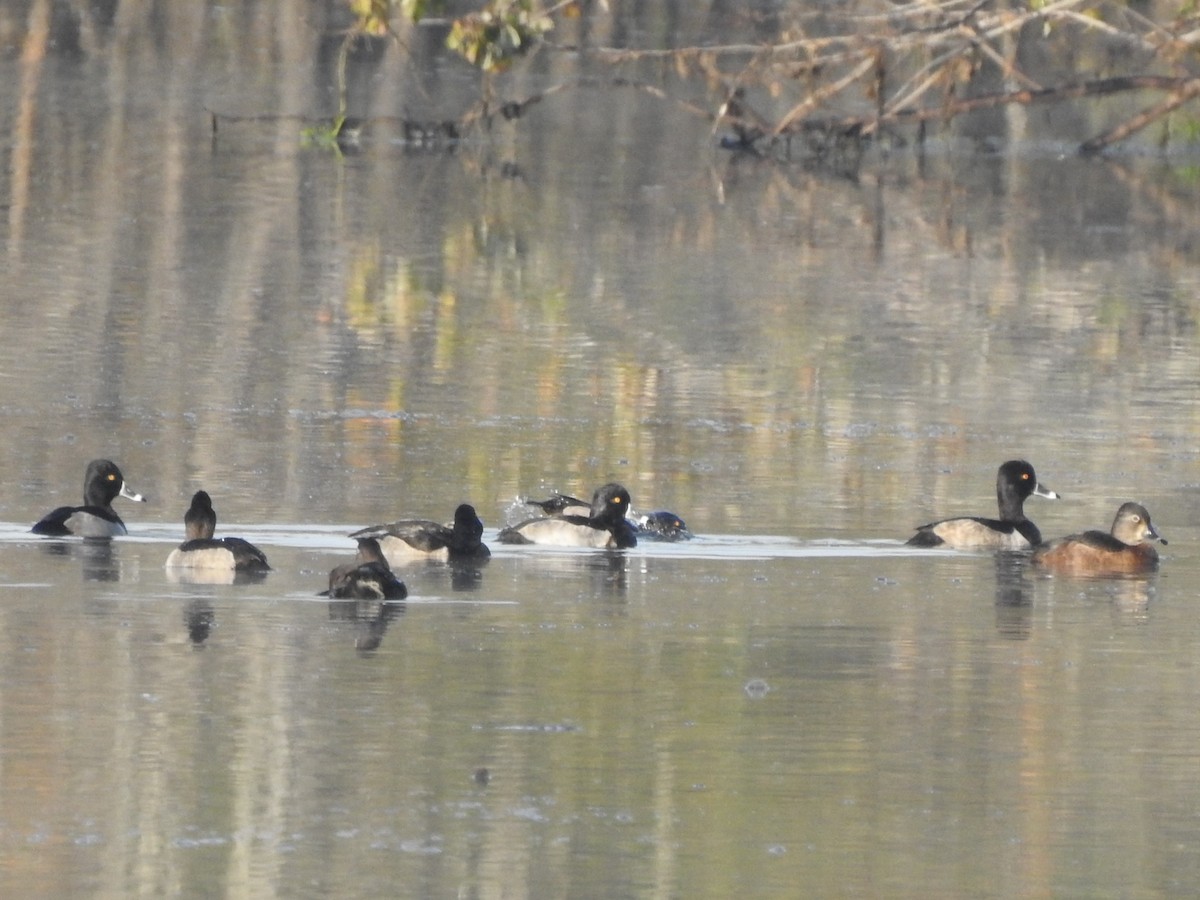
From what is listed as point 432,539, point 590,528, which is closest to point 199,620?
point 432,539

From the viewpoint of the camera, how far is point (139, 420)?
56.5ft

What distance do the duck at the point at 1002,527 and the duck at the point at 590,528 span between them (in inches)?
51.5

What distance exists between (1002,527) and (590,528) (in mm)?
1923

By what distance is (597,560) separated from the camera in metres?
13.5

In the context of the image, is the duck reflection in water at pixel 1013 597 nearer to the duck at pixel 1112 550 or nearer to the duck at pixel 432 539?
the duck at pixel 1112 550

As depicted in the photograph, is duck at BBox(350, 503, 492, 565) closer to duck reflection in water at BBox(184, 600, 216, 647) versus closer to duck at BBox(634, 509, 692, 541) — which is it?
duck at BBox(634, 509, 692, 541)

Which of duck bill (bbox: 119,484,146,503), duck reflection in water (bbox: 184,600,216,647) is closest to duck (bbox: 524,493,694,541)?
duck bill (bbox: 119,484,146,503)

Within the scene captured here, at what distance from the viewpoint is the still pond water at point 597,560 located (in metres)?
7.98

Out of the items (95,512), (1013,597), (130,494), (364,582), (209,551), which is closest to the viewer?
(364,582)

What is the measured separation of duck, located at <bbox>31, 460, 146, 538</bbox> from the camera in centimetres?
1317

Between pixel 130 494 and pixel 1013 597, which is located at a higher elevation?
pixel 130 494

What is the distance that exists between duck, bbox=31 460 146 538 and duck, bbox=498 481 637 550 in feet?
5.76

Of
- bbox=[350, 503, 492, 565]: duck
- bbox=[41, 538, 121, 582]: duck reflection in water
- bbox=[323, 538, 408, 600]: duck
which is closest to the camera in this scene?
bbox=[323, 538, 408, 600]: duck

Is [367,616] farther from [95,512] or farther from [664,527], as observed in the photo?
[664,527]
